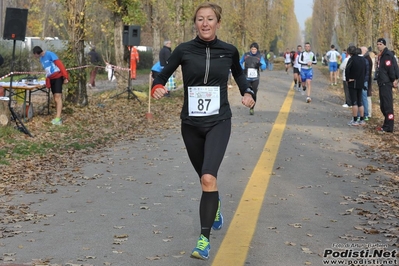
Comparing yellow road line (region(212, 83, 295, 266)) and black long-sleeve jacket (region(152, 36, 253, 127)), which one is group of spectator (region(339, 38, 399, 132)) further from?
black long-sleeve jacket (region(152, 36, 253, 127))

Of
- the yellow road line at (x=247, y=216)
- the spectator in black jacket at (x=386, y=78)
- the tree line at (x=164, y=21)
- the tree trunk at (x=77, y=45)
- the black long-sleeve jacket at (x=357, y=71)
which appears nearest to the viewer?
the yellow road line at (x=247, y=216)

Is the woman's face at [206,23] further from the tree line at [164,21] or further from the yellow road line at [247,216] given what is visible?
the tree line at [164,21]

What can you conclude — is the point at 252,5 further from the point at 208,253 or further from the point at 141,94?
the point at 208,253

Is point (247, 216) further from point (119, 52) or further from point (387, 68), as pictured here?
point (119, 52)

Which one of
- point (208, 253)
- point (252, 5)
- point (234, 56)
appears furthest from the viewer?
point (252, 5)

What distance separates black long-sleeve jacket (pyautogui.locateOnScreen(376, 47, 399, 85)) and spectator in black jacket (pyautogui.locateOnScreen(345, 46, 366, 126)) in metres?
0.95

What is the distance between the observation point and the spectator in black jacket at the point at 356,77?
17828mm

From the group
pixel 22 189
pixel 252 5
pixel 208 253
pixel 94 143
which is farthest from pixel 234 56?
pixel 252 5

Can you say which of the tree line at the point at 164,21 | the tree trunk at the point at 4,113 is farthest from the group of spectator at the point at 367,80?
the tree trunk at the point at 4,113

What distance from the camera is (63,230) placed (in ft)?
23.5

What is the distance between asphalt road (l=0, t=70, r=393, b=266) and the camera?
20.6 feet

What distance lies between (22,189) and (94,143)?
4.76 m

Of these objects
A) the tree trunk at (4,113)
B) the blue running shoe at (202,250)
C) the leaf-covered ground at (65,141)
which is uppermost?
the tree trunk at (4,113)

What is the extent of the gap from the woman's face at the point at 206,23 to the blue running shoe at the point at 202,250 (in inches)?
68.8
